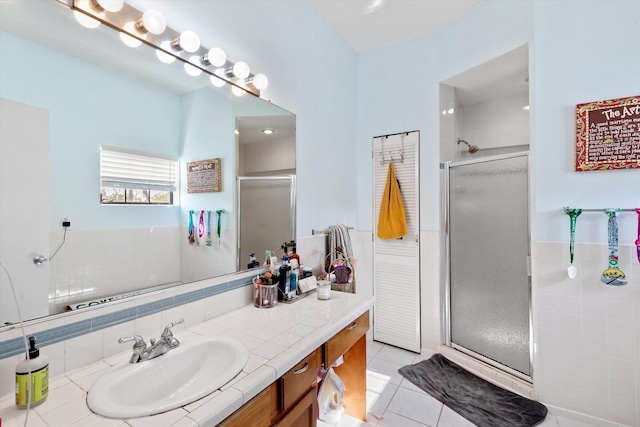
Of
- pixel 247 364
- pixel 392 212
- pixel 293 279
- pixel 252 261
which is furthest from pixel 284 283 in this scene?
pixel 392 212

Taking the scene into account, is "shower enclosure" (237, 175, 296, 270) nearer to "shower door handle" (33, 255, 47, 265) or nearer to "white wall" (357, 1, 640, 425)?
"shower door handle" (33, 255, 47, 265)

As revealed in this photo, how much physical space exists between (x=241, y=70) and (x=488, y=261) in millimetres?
2272

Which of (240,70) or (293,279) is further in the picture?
(293,279)

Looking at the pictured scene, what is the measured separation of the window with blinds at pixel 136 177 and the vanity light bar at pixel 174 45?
1.52 feet

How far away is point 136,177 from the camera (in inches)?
46.6

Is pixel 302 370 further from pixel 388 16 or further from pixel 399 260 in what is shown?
pixel 388 16

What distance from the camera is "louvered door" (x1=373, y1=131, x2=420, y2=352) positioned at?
2.63m

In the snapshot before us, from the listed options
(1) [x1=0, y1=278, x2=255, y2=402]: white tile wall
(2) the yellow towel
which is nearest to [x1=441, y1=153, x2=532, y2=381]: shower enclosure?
(2) the yellow towel

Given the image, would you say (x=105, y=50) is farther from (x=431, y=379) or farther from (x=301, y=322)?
(x=431, y=379)

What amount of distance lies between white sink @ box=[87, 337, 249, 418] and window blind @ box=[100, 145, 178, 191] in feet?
2.21

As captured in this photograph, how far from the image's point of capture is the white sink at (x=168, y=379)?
2.51 feet

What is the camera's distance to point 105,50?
1.08m

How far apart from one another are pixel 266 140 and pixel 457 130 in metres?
2.18

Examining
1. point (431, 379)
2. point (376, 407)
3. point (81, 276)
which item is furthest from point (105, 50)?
point (431, 379)
